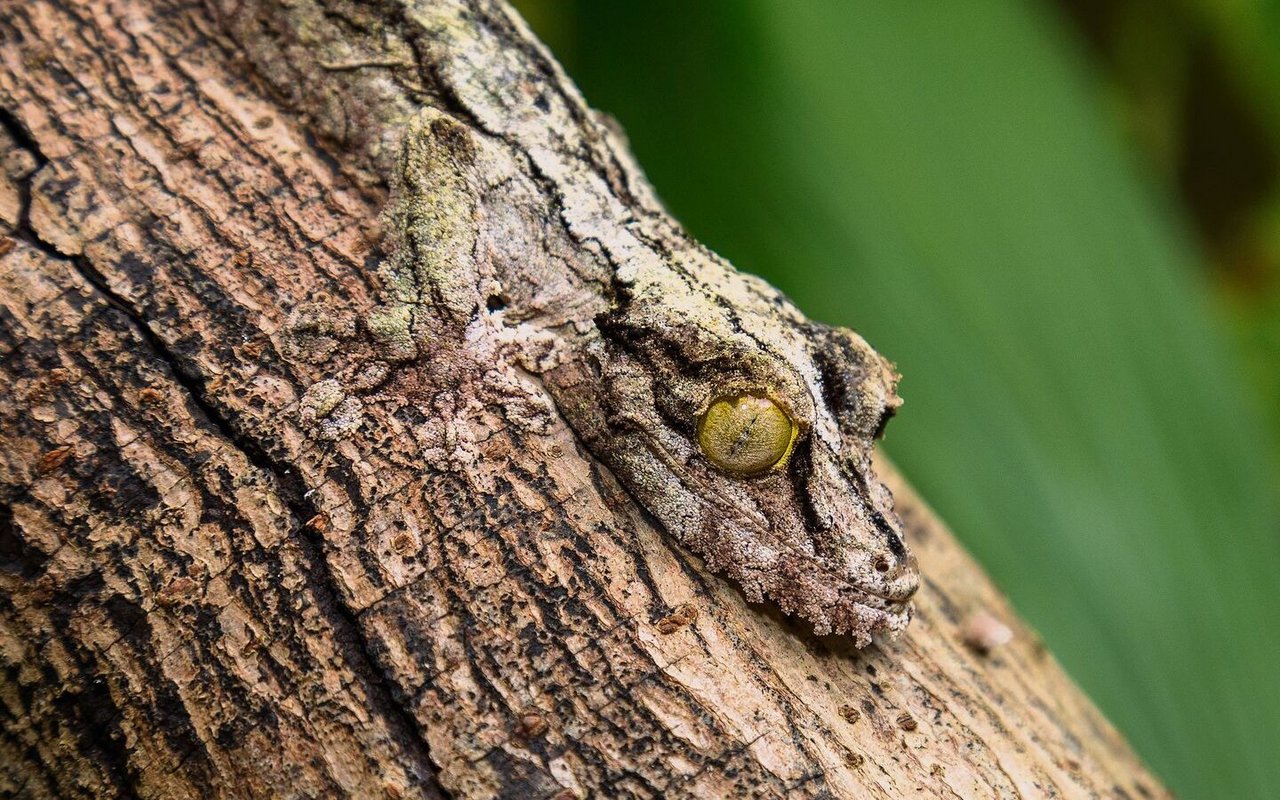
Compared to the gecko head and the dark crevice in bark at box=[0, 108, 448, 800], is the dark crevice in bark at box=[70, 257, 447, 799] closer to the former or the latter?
the dark crevice in bark at box=[0, 108, 448, 800]

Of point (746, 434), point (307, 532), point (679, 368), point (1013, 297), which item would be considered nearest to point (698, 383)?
point (679, 368)

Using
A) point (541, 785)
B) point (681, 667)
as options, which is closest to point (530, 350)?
point (681, 667)

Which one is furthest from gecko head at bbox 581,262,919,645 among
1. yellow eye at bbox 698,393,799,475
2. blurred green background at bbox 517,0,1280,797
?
blurred green background at bbox 517,0,1280,797

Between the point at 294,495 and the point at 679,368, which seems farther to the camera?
the point at 679,368

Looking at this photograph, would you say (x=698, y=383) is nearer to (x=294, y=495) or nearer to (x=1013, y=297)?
(x=294, y=495)

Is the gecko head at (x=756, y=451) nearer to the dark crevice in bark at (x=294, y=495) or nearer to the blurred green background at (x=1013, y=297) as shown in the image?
the dark crevice in bark at (x=294, y=495)

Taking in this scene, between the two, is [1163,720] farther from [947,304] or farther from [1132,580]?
[947,304]
